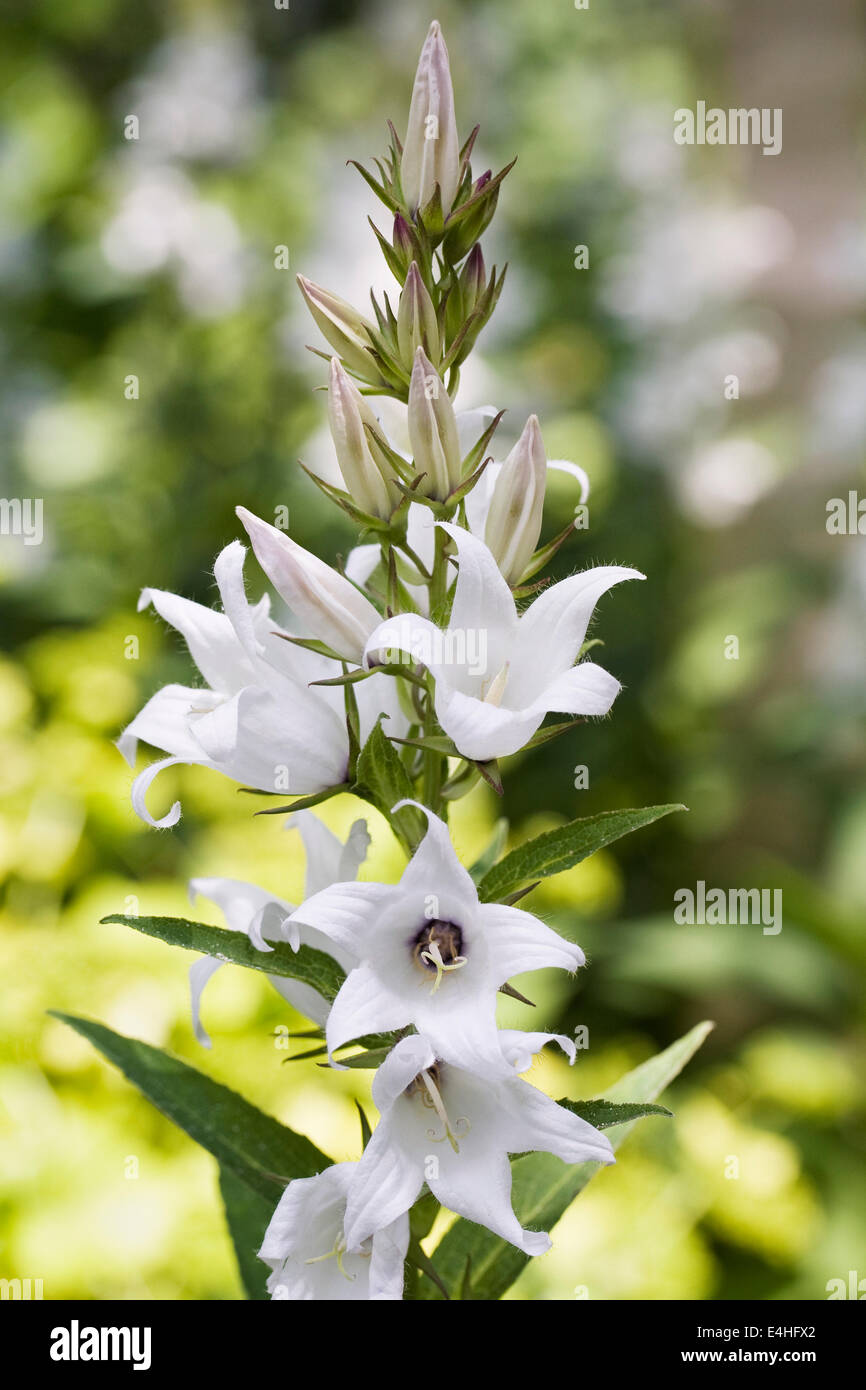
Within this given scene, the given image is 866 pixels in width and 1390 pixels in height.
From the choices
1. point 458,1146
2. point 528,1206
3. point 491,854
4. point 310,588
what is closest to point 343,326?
point 310,588

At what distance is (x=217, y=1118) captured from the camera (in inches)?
29.4

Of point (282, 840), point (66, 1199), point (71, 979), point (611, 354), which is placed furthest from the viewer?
point (611, 354)

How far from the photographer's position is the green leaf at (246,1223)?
802 millimetres

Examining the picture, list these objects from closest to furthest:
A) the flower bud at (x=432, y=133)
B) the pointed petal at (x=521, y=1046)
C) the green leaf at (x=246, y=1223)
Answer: the pointed petal at (x=521, y=1046) < the flower bud at (x=432, y=133) < the green leaf at (x=246, y=1223)

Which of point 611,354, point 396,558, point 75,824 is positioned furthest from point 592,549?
point 396,558

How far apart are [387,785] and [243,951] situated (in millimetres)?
126

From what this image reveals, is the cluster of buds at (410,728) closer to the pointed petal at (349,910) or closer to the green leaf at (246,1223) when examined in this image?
the pointed petal at (349,910)

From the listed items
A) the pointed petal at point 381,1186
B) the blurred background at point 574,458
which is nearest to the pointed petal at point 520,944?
the pointed petal at point 381,1186

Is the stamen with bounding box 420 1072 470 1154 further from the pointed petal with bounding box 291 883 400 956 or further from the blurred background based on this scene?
the blurred background

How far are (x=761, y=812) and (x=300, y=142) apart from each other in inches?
87.6

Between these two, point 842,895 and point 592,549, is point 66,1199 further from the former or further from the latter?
point 592,549

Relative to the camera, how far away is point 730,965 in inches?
88.6

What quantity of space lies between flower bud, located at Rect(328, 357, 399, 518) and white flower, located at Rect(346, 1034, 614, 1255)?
12.2 inches

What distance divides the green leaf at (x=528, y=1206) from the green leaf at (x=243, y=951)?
7.6 inches
